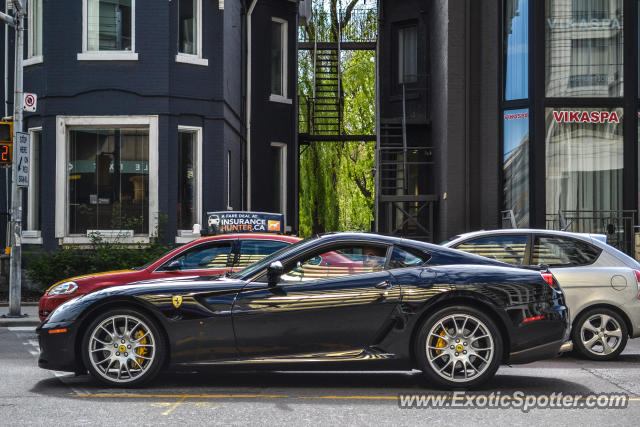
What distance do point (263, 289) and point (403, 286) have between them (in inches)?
46.3

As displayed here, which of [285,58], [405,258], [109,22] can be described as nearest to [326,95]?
[285,58]

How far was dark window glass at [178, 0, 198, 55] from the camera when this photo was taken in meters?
19.8

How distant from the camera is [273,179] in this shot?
87.5 ft

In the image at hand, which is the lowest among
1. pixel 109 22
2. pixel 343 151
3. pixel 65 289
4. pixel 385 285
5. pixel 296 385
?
pixel 296 385

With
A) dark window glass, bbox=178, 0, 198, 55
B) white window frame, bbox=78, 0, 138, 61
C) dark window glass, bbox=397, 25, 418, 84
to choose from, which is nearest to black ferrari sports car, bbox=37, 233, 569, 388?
white window frame, bbox=78, 0, 138, 61

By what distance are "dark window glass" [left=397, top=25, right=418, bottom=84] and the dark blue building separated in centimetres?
871

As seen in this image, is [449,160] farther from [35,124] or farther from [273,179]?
[35,124]

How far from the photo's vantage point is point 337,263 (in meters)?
7.91

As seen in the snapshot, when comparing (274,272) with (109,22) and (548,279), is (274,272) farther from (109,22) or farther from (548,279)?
(109,22)

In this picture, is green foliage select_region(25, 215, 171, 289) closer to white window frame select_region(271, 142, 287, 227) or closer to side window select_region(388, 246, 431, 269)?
white window frame select_region(271, 142, 287, 227)

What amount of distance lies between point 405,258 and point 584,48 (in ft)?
41.9

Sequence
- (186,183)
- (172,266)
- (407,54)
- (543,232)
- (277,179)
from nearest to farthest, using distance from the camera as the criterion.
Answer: (543,232) → (172,266) → (186,183) → (277,179) → (407,54)

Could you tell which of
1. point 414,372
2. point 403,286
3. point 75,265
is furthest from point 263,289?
point 75,265

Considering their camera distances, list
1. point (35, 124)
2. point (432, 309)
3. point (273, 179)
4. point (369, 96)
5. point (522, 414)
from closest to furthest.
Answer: point (522, 414) < point (432, 309) < point (35, 124) < point (273, 179) < point (369, 96)
